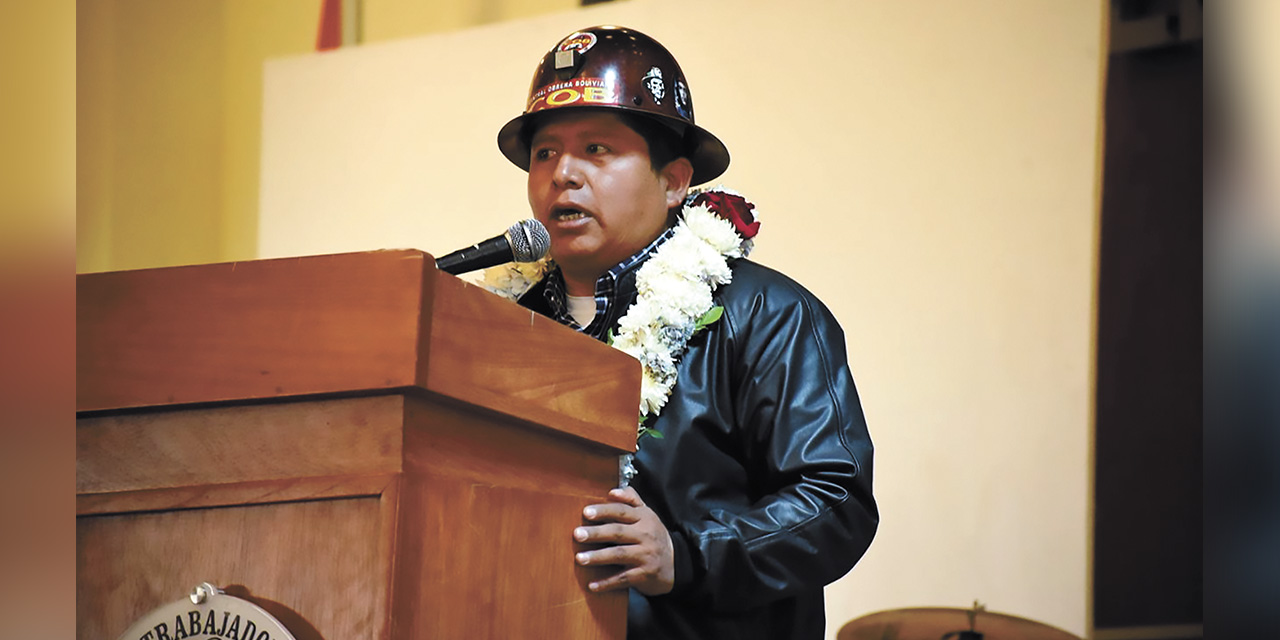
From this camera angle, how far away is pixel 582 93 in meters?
2.06

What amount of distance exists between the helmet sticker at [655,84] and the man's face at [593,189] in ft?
0.23

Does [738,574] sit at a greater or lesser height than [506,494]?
lesser

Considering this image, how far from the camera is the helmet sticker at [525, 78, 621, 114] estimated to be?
205 cm

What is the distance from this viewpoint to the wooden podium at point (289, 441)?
102 cm

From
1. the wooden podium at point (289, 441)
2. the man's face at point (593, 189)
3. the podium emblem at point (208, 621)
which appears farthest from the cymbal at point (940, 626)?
the podium emblem at point (208, 621)

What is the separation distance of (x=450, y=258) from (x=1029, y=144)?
8.22ft

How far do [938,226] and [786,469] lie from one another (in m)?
1.99

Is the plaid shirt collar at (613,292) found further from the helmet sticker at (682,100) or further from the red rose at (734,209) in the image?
the helmet sticker at (682,100)

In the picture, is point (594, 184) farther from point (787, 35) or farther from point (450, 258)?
point (787, 35)

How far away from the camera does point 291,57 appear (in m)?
4.36

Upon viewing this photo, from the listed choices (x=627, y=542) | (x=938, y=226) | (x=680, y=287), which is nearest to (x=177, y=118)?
(x=938, y=226)

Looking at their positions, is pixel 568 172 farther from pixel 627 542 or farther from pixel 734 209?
pixel 627 542

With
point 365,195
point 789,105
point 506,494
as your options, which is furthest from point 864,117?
point 506,494

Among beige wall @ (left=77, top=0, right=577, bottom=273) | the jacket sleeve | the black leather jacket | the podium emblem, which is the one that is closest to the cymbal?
the black leather jacket
